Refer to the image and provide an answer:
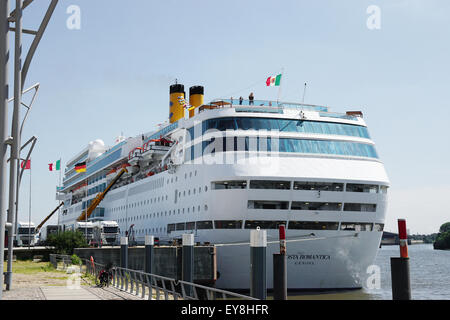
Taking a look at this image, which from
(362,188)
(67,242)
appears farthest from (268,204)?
(67,242)

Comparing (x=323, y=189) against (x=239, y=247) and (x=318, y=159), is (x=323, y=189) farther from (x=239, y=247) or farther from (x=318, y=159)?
(x=239, y=247)

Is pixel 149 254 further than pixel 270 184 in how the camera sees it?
No

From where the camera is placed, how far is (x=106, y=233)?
179 ft

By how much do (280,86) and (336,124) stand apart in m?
4.71

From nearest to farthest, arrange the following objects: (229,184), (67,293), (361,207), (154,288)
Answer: (67,293), (154,288), (229,184), (361,207)

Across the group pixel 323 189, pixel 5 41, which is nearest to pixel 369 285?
pixel 323 189

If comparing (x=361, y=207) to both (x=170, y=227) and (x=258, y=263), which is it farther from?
(x=258, y=263)

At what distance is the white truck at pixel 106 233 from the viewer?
54.1m

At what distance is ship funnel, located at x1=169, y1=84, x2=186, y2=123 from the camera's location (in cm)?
5122

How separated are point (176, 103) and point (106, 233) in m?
14.2

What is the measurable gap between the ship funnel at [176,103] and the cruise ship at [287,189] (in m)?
13.4

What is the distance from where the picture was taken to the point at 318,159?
3253 cm
